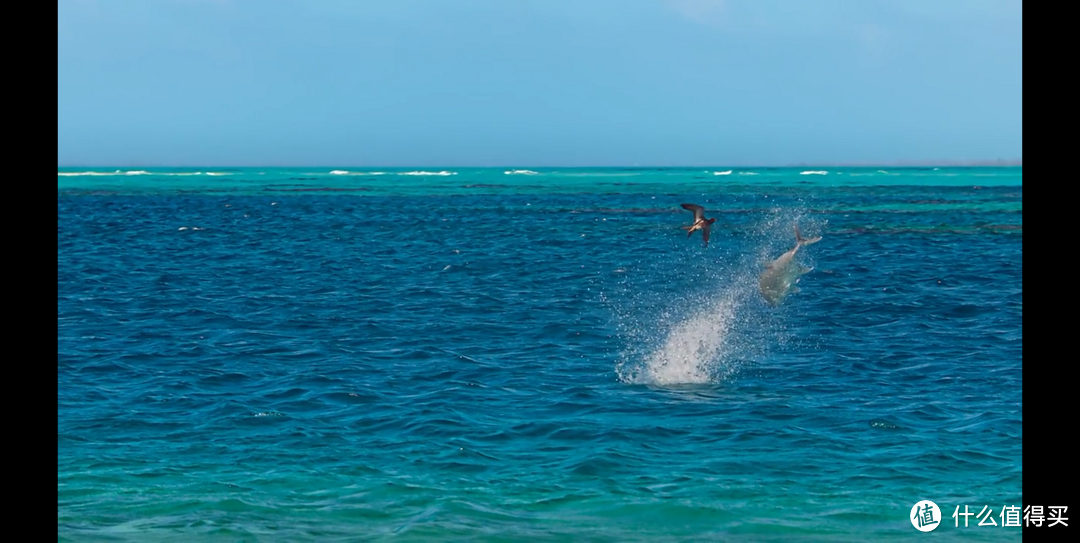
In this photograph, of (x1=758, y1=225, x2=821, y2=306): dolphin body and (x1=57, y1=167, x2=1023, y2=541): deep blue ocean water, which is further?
(x1=758, y1=225, x2=821, y2=306): dolphin body

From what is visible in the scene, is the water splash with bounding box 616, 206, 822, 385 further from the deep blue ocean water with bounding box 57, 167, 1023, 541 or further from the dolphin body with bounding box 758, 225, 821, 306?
the dolphin body with bounding box 758, 225, 821, 306

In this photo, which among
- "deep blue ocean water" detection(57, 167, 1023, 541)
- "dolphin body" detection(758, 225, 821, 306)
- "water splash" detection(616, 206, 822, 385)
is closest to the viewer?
"deep blue ocean water" detection(57, 167, 1023, 541)

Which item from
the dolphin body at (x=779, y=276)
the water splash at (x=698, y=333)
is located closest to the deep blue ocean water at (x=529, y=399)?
the water splash at (x=698, y=333)

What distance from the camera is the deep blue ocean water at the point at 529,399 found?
11781mm

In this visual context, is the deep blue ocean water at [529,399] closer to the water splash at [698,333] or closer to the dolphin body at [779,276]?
the water splash at [698,333]

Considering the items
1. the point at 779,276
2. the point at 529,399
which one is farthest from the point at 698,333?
the point at 529,399

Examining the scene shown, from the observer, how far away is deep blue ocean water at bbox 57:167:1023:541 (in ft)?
38.7

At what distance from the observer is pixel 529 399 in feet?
53.4

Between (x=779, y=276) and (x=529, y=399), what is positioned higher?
(x=779, y=276)

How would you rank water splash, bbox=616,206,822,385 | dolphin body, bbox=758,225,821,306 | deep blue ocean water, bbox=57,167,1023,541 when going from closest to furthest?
deep blue ocean water, bbox=57,167,1023,541 → water splash, bbox=616,206,822,385 → dolphin body, bbox=758,225,821,306

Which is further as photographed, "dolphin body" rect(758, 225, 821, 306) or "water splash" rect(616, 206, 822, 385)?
"dolphin body" rect(758, 225, 821, 306)

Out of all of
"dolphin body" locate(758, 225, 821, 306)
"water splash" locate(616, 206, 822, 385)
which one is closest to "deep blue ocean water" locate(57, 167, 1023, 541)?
"water splash" locate(616, 206, 822, 385)

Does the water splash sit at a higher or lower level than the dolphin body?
lower

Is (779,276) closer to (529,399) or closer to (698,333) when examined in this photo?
(698,333)
